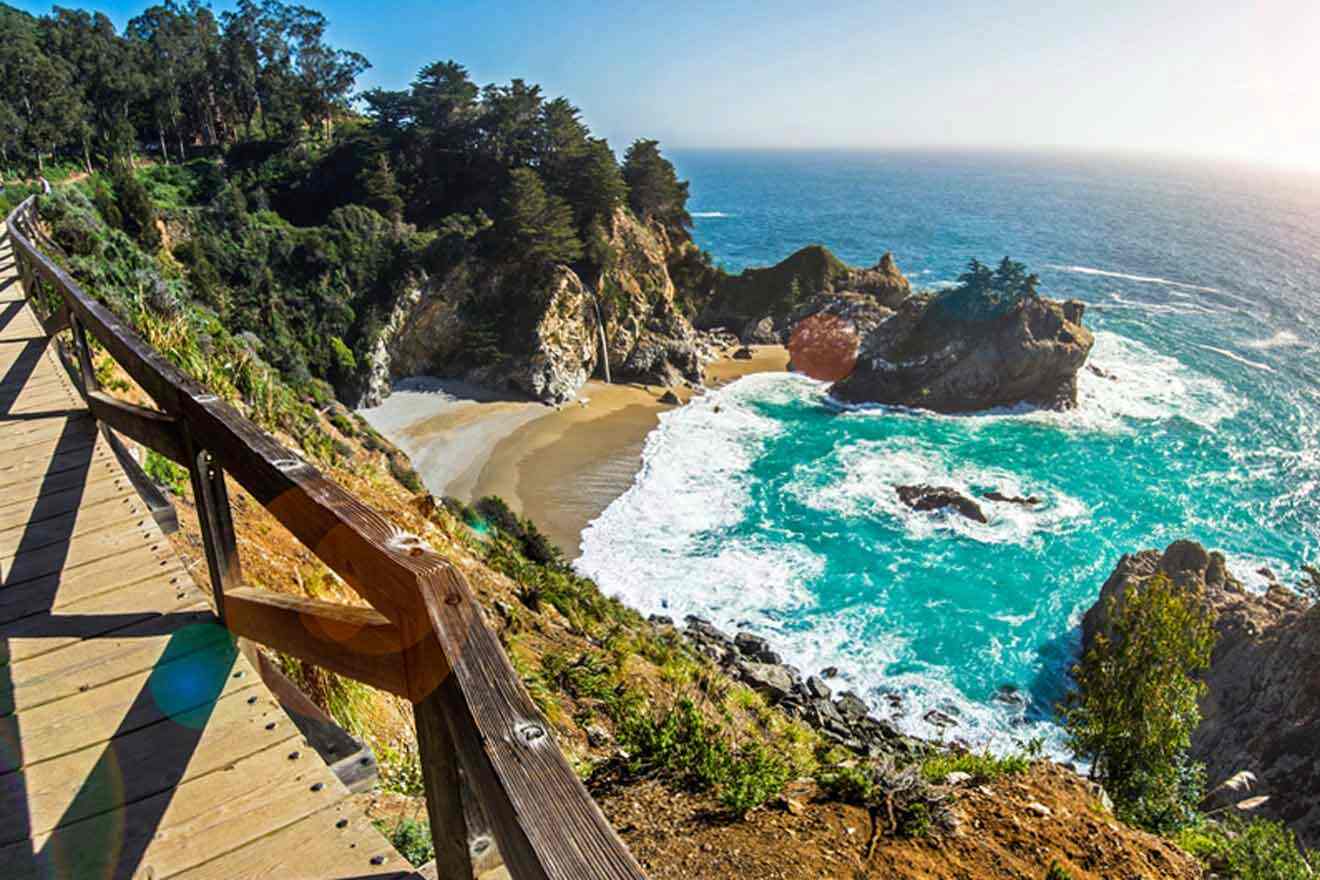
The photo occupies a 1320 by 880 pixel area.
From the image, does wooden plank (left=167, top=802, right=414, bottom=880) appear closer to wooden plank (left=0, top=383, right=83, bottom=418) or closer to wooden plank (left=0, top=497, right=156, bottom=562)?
wooden plank (left=0, top=497, right=156, bottom=562)

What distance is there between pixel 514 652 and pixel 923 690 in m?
16.7

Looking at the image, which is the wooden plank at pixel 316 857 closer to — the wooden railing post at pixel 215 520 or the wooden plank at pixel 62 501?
the wooden railing post at pixel 215 520

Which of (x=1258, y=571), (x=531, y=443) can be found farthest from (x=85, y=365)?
(x=1258, y=571)

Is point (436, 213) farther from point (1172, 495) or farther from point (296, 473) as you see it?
point (296, 473)

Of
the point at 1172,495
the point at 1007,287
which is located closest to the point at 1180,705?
the point at 1172,495

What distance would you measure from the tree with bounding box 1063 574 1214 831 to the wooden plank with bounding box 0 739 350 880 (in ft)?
39.5

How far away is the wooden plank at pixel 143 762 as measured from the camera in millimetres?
2350

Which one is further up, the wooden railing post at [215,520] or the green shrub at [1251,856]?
the wooden railing post at [215,520]

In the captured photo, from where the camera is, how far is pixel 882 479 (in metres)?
33.8

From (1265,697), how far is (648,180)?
4697cm

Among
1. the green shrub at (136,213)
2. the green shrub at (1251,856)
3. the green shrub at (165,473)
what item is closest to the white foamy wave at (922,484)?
the green shrub at (1251,856)

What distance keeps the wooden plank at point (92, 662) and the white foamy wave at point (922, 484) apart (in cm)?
2928

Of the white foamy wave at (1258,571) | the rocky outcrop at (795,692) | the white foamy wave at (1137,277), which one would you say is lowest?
the white foamy wave at (1258,571)

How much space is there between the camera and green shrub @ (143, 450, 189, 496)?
6.91 metres
